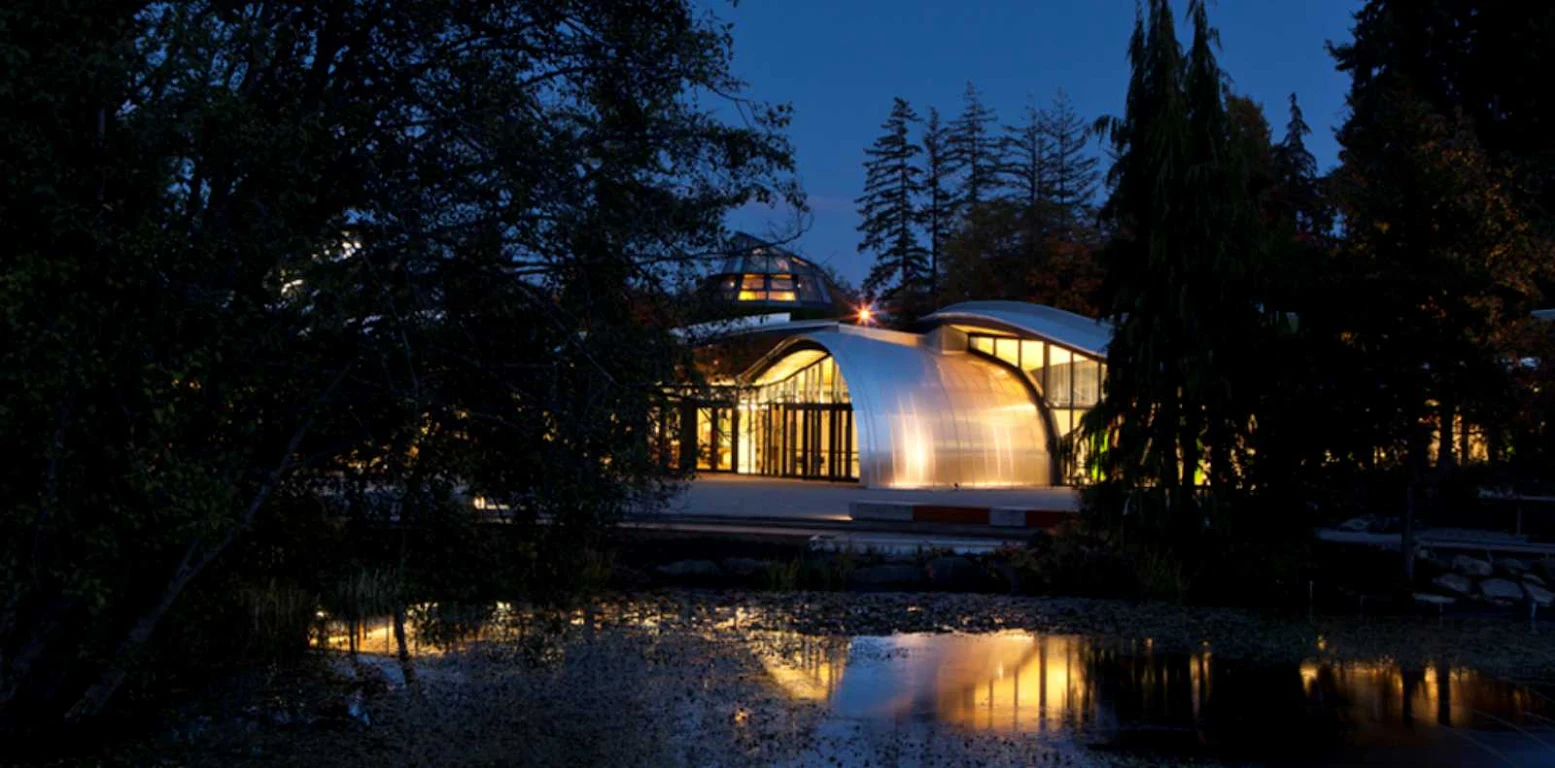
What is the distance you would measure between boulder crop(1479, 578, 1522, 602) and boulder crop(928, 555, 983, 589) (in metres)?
5.90

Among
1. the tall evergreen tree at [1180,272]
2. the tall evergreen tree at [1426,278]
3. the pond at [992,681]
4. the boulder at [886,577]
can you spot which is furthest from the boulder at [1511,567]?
the boulder at [886,577]

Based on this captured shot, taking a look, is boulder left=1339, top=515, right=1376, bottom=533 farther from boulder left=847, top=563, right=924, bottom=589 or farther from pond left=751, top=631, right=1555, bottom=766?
pond left=751, top=631, right=1555, bottom=766

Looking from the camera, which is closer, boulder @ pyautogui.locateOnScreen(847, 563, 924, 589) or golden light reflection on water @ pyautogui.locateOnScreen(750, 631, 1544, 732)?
golden light reflection on water @ pyautogui.locateOnScreen(750, 631, 1544, 732)

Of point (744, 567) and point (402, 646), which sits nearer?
point (402, 646)

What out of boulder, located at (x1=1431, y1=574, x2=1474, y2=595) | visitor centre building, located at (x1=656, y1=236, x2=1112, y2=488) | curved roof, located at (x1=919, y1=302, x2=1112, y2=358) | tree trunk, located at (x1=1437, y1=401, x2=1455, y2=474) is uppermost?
curved roof, located at (x1=919, y1=302, x2=1112, y2=358)

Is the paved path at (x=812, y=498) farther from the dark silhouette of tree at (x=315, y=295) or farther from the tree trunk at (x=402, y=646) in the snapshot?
the dark silhouette of tree at (x=315, y=295)

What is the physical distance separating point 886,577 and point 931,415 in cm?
1893

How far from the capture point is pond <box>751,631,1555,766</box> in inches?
371

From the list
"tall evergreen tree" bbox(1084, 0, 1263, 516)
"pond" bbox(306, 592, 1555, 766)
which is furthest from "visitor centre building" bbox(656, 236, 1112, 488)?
"pond" bbox(306, 592, 1555, 766)

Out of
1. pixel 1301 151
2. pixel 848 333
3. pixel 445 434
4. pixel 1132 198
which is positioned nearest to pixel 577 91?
pixel 445 434

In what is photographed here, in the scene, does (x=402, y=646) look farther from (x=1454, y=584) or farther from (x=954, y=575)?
(x=1454, y=584)

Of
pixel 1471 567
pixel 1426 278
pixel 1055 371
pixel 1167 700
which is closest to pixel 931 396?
pixel 1055 371

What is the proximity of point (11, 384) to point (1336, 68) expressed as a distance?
4932 centimetres

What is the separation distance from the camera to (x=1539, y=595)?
1705 cm
